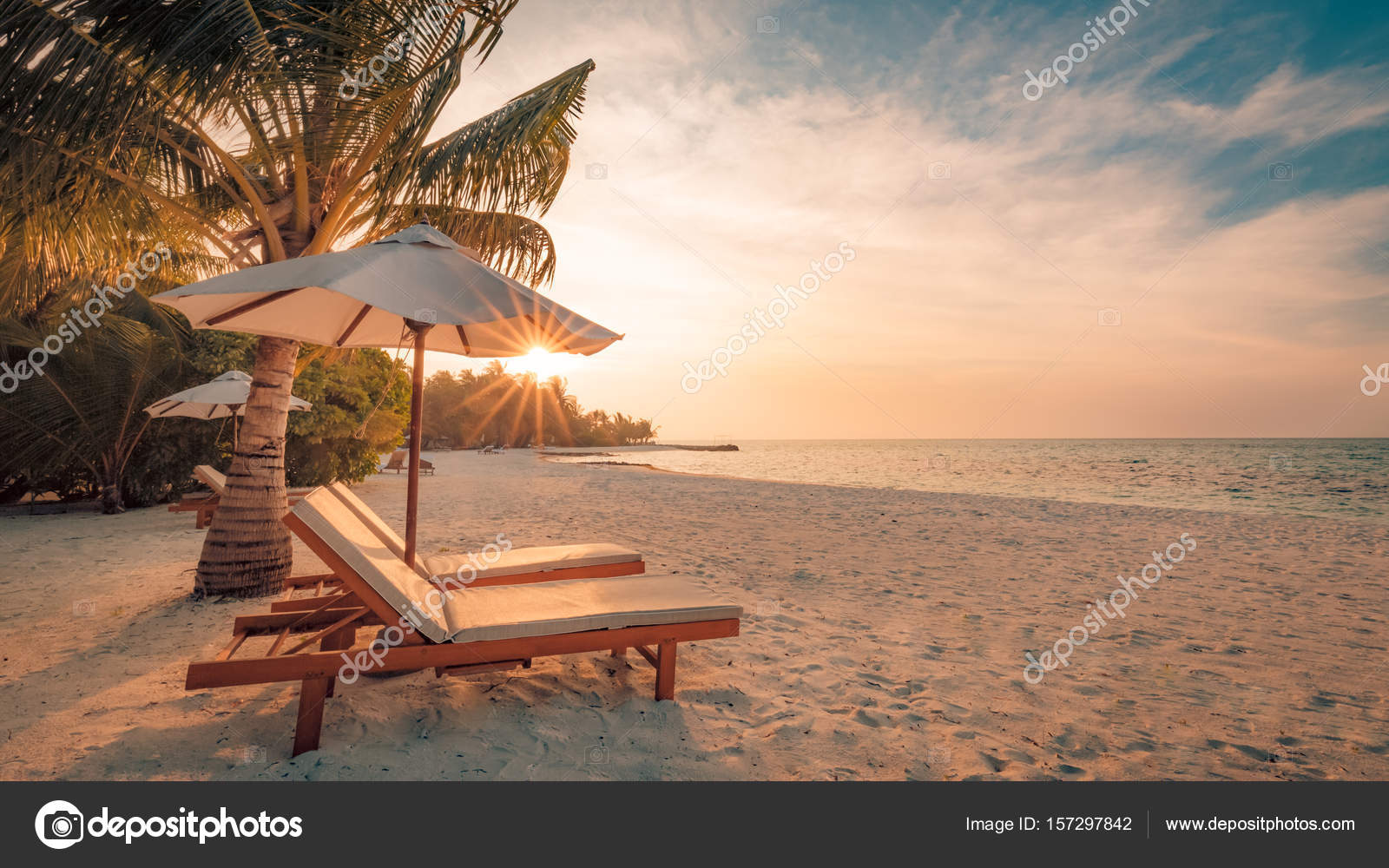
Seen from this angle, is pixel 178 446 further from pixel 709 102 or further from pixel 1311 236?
pixel 1311 236

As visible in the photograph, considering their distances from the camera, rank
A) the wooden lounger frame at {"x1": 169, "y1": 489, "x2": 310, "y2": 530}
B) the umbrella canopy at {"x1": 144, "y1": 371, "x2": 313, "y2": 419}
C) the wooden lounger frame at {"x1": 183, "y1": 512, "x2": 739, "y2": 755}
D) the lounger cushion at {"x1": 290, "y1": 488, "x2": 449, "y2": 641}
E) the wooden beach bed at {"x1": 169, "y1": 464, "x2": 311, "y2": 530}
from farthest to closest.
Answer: the umbrella canopy at {"x1": 144, "y1": 371, "x2": 313, "y2": 419} < the wooden lounger frame at {"x1": 169, "y1": 489, "x2": 310, "y2": 530} < the wooden beach bed at {"x1": 169, "y1": 464, "x2": 311, "y2": 530} < the lounger cushion at {"x1": 290, "y1": 488, "x2": 449, "y2": 641} < the wooden lounger frame at {"x1": 183, "y1": 512, "x2": 739, "y2": 755}

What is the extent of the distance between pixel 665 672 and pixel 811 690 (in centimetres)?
90

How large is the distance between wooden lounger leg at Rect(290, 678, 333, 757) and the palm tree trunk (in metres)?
3.10

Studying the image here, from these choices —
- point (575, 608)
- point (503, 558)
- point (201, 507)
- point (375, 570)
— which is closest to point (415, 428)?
point (503, 558)

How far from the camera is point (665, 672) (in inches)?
123

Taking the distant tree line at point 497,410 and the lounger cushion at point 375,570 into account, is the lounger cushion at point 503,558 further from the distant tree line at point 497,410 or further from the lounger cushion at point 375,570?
the distant tree line at point 497,410

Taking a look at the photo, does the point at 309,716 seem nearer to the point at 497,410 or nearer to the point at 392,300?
the point at 392,300

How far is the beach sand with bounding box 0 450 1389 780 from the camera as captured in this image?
101 inches

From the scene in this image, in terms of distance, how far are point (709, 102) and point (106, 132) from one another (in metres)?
6.07

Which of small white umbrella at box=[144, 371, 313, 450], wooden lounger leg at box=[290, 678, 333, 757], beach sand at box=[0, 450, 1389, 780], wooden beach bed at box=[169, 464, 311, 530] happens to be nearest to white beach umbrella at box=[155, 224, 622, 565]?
wooden lounger leg at box=[290, 678, 333, 757]

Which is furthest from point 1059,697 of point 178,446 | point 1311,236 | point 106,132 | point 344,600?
point 178,446

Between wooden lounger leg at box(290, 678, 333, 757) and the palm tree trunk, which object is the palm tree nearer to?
the palm tree trunk
